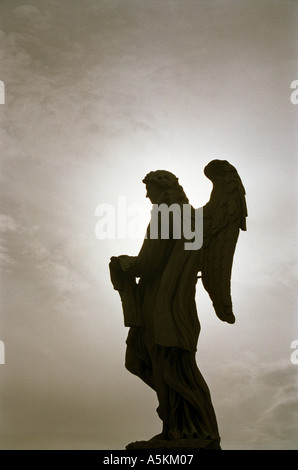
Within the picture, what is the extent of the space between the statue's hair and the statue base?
2.54m

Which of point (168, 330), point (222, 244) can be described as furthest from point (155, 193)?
point (168, 330)

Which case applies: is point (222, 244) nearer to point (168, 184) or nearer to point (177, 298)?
point (177, 298)

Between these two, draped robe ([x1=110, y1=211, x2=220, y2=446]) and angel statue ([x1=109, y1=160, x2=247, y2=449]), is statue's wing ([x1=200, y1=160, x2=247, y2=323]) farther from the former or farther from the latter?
draped robe ([x1=110, y1=211, x2=220, y2=446])

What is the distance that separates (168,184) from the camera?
13.9 metres

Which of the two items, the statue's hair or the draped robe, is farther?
the statue's hair

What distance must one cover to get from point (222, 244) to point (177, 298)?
29.3 inches

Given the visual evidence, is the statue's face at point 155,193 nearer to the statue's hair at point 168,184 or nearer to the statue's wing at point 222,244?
the statue's hair at point 168,184

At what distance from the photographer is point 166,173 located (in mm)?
14008

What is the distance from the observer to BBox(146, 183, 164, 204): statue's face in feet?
45.7

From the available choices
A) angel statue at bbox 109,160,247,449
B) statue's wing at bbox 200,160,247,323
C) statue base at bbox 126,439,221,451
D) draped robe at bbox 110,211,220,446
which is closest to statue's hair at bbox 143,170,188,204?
angel statue at bbox 109,160,247,449

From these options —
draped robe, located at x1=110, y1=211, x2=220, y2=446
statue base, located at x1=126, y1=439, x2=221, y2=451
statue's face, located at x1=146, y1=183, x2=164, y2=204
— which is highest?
statue's face, located at x1=146, y1=183, x2=164, y2=204
